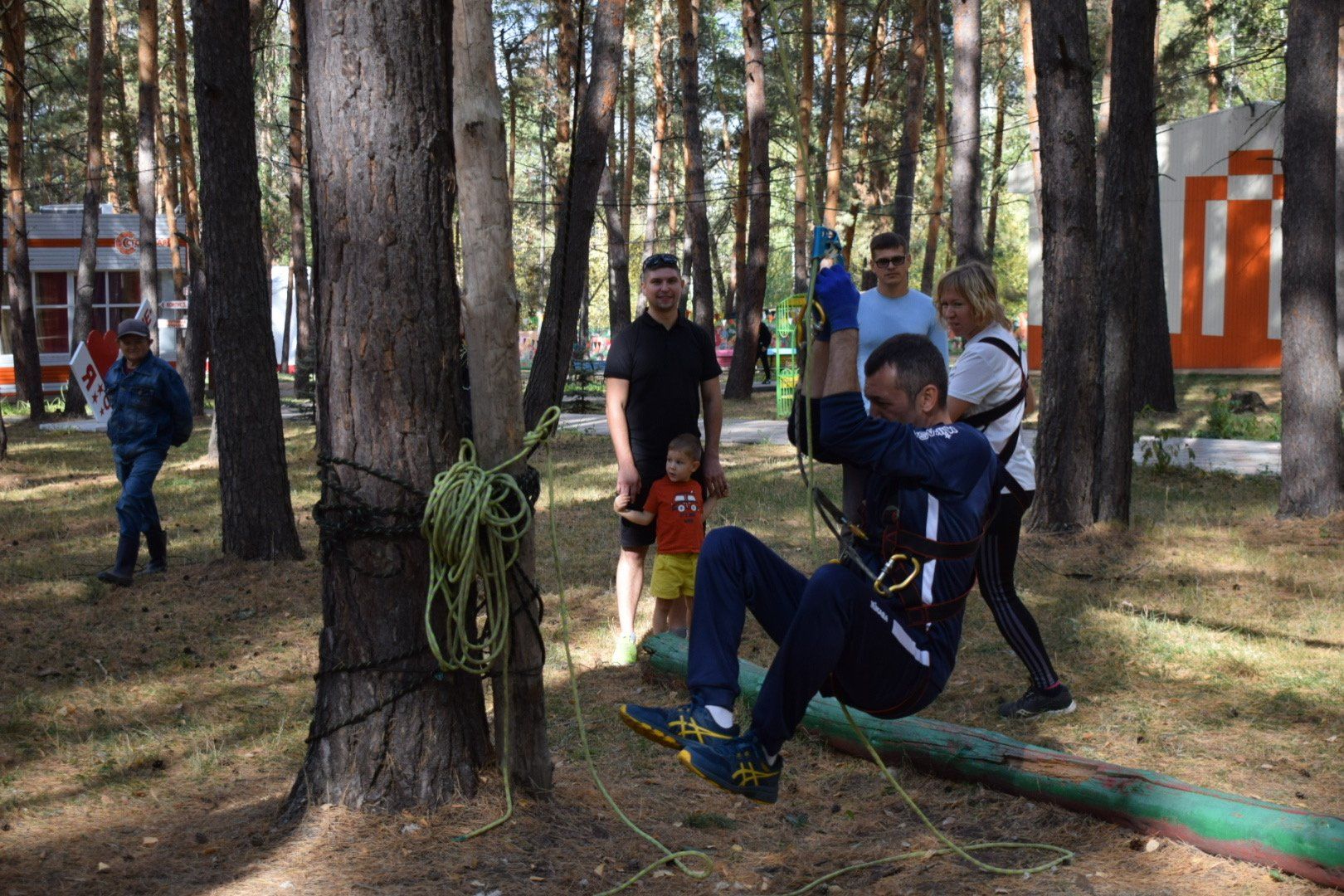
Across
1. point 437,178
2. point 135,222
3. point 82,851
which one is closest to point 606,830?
point 82,851

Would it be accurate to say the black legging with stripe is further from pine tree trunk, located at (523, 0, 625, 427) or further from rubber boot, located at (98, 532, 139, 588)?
pine tree trunk, located at (523, 0, 625, 427)

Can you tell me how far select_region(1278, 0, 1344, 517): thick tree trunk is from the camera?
34.4 ft

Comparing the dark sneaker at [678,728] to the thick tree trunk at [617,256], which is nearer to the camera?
the dark sneaker at [678,728]

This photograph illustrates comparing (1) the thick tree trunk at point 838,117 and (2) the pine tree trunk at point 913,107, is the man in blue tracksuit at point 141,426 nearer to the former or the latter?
(2) the pine tree trunk at point 913,107

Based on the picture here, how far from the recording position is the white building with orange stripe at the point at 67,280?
31719 mm

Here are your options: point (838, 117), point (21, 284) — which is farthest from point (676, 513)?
point (838, 117)

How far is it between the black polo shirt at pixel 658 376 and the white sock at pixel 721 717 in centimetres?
248

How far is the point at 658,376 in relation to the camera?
21.0ft

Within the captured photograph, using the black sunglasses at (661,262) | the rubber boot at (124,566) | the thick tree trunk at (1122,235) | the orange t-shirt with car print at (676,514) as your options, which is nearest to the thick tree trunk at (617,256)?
the thick tree trunk at (1122,235)

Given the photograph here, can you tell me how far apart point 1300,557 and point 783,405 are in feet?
45.1

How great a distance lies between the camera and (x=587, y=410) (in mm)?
24062

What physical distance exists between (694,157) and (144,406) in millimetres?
15922

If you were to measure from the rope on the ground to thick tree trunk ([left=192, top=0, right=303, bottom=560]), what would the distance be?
16.7 feet

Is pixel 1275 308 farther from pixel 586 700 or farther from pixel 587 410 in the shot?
pixel 586 700
